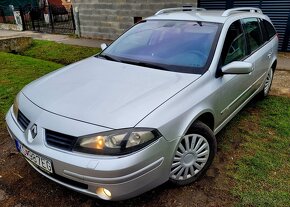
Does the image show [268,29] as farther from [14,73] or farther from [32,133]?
[14,73]

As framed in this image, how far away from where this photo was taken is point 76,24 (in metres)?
11.7

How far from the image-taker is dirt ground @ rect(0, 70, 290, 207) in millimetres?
2637

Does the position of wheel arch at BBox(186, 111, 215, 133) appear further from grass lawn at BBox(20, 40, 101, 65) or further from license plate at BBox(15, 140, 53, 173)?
grass lawn at BBox(20, 40, 101, 65)

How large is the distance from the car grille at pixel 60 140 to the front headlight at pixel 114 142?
0.20 feet

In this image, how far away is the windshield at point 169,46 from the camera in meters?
3.06

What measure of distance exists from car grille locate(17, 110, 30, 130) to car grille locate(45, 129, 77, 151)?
334mm

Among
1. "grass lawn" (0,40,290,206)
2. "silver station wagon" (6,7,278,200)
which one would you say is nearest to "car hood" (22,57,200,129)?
"silver station wagon" (6,7,278,200)

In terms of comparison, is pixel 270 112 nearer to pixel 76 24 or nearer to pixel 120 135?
pixel 120 135

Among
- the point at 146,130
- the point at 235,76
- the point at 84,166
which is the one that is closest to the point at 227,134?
the point at 235,76

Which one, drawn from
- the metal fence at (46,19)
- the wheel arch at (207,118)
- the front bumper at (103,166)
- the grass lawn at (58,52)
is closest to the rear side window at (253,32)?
the wheel arch at (207,118)

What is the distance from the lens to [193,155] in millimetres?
2766

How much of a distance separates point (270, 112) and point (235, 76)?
4.89 ft

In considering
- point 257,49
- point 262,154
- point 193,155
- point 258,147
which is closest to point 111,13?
point 257,49

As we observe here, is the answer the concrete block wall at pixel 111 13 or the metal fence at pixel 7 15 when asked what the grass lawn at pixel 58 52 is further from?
the metal fence at pixel 7 15
